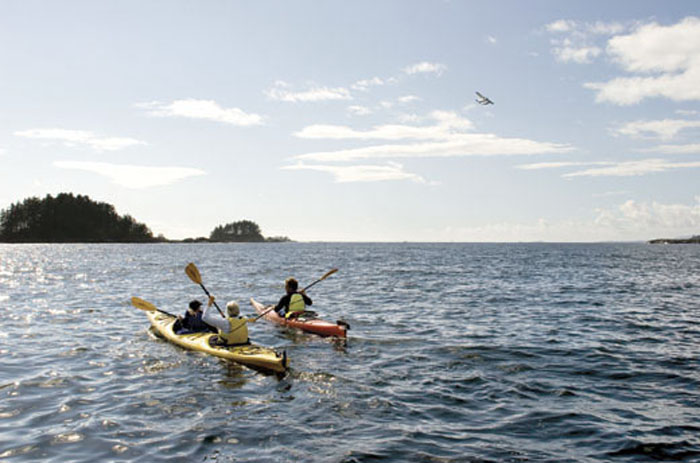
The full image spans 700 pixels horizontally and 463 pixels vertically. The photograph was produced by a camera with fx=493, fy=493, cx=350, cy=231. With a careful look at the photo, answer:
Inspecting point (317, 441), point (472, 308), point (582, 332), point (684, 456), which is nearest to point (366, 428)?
point (317, 441)

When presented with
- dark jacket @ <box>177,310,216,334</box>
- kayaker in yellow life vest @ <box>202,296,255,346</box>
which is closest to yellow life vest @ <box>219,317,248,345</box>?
kayaker in yellow life vest @ <box>202,296,255,346</box>

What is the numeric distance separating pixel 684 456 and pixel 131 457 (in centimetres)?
756

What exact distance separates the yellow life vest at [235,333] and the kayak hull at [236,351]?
0.19 metres

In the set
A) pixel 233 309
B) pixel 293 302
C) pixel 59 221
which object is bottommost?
pixel 293 302

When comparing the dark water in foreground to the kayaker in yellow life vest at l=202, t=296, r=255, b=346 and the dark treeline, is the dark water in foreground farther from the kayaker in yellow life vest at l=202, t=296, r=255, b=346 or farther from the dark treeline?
the dark treeline

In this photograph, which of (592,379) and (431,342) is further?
(431,342)

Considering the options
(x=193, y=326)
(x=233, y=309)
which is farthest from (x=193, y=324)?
(x=233, y=309)

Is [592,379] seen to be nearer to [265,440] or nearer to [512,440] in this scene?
[512,440]

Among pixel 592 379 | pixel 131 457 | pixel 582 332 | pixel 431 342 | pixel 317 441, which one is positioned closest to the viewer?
pixel 131 457

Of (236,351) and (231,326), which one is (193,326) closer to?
(231,326)

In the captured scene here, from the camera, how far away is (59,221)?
530 ft

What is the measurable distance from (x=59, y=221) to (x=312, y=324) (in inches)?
6840

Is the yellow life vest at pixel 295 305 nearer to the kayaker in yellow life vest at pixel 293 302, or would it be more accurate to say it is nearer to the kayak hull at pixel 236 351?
the kayaker in yellow life vest at pixel 293 302

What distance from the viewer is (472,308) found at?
21.4 m
